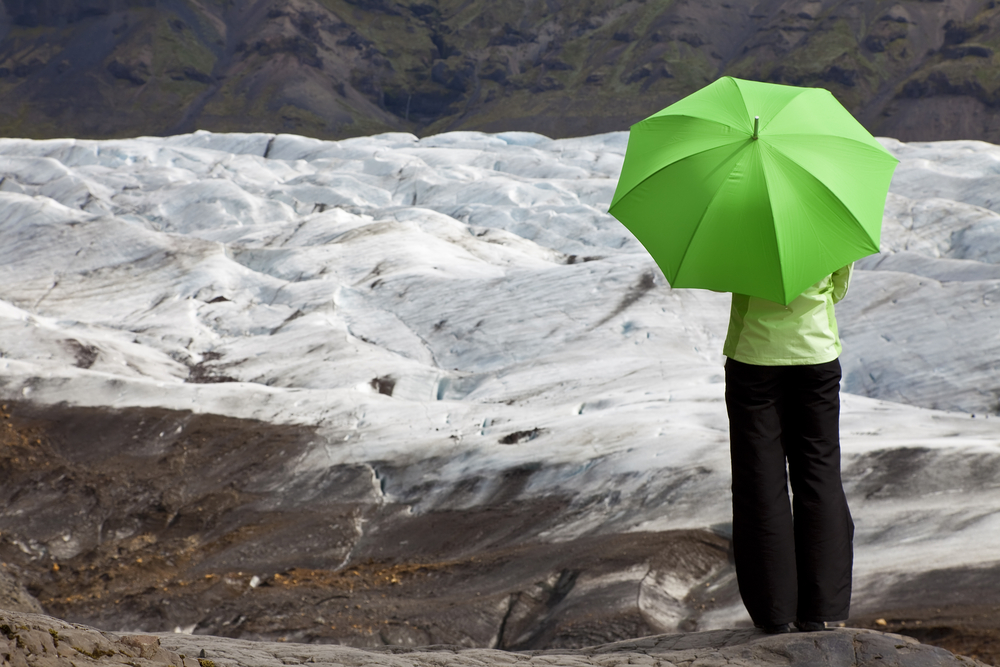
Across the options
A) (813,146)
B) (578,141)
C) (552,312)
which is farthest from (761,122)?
(578,141)

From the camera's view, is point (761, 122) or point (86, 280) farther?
point (86, 280)

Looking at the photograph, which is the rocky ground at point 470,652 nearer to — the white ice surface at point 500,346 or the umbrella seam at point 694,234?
the white ice surface at point 500,346

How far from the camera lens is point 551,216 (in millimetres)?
29156

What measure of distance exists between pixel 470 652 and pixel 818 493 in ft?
6.30

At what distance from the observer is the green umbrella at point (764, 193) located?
138 inches

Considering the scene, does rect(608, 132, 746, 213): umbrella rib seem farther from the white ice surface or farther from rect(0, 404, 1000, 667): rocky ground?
the white ice surface

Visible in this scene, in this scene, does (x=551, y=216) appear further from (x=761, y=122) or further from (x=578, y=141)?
(x=761, y=122)

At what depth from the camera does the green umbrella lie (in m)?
3.51

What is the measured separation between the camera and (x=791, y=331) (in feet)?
12.2

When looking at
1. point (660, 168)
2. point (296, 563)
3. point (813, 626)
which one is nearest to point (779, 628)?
point (813, 626)

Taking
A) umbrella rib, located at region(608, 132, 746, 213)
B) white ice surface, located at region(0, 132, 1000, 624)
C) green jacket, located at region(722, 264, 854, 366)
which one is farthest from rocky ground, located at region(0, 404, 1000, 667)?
umbrella rib, located at region(608, 132, 746, 213)

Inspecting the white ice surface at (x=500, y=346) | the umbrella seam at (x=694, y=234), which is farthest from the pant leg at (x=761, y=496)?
the white ice surface at (x=500, y=346)

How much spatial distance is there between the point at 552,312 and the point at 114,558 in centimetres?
867

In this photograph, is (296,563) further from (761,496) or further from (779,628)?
(761,496)
